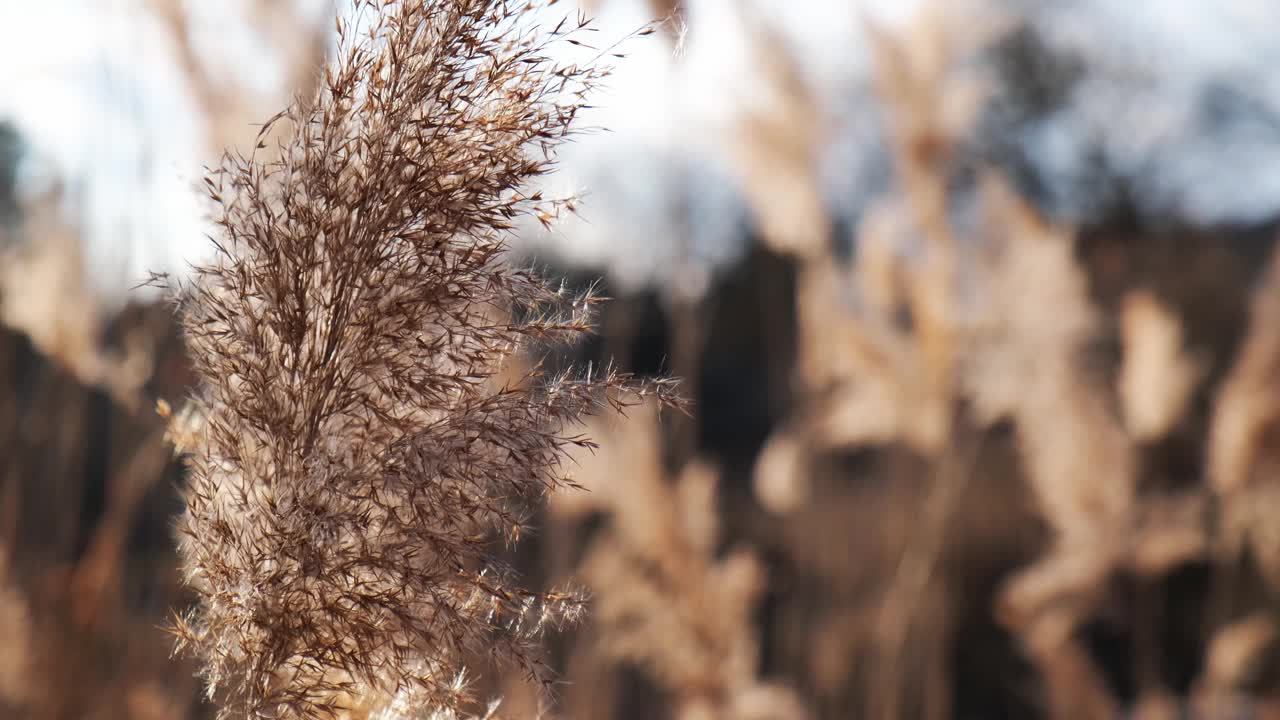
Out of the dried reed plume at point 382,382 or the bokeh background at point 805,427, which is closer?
the dried reed plume at point 382,382

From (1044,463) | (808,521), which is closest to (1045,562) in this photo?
(1044,463)

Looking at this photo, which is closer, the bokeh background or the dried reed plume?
the dried reed plume

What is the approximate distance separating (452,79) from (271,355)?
15.1 inches

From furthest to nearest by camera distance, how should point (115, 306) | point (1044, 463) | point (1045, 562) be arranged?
point (1045, 562)
point (1044, 463)
point (115, 306)

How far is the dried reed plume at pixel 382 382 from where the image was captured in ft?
3.80

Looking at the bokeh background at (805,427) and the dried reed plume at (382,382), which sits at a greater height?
the bokeh background at (805,427)

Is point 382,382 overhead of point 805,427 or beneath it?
beneath

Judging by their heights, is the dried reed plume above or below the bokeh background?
below

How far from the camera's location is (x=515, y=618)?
3.89 feet

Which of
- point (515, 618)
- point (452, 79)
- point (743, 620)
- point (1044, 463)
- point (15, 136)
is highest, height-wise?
point (1044, 463)

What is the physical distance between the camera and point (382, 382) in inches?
46.8

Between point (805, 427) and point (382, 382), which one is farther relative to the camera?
point (805, 427)

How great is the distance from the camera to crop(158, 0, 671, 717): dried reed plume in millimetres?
1157

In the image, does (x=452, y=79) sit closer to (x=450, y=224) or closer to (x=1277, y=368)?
(x=450, y=224)
